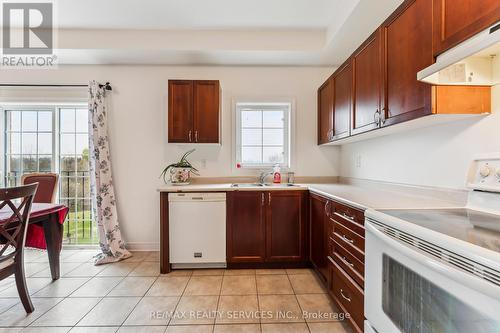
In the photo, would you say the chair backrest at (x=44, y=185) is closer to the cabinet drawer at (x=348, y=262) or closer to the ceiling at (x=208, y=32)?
the ceiling at (x=208, y=32)

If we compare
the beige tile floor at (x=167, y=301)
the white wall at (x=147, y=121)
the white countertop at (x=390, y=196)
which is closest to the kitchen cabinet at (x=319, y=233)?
the white countertop at (x=390, y=196)

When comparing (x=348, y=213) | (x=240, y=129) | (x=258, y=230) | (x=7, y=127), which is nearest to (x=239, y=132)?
(x=240, y=129)

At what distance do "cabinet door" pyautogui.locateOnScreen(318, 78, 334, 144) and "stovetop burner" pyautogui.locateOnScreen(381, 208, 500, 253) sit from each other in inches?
63.4

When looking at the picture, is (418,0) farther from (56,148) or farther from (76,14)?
(56,148)

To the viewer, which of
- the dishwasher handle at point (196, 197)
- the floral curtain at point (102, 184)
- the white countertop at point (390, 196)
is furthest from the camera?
the floral curtain at point (102, 184)

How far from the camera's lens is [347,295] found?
63.7 inches

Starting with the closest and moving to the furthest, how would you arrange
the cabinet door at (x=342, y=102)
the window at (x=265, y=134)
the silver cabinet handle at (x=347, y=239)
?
the silver cabinet handle at (x=347, y=239)
the cabinet door at (x=342, y=102)
the window at (x=265, y=134)

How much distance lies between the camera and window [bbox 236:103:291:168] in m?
3.24

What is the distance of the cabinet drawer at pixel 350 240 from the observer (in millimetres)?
1422

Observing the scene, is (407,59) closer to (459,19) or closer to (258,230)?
(459,19)

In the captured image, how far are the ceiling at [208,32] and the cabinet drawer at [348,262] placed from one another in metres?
1.97

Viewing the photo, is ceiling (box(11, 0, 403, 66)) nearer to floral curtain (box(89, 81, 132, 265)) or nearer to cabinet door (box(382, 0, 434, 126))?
floral curtain (box(89, 81, 132, 265))

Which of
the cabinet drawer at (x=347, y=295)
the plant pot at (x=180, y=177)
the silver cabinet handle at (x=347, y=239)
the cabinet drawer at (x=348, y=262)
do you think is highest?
the plant pot at (x=180, y=177)

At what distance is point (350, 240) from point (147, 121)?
9.15 feet
